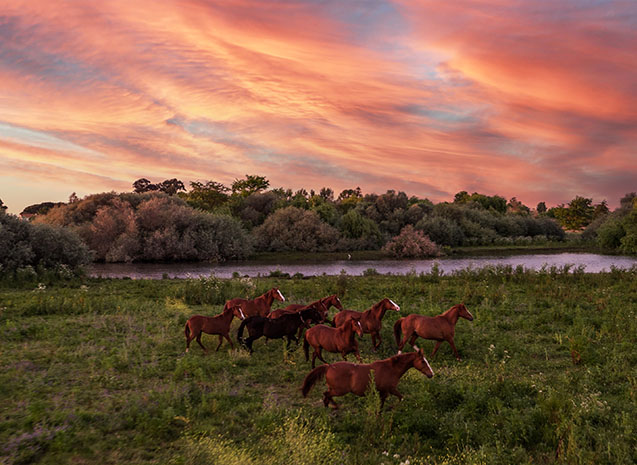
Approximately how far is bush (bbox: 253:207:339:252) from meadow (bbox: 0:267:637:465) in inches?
1679

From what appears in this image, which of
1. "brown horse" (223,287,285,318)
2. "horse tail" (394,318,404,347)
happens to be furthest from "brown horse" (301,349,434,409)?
"brown horse" (223,287,285,318)

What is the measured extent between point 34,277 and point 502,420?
2673 cm

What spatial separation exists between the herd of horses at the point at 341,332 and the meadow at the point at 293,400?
0.42 metres

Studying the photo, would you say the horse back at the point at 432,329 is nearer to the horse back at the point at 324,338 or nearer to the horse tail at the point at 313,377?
the horse back at the point at 324,338

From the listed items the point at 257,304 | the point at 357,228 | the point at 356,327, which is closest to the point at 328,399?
the point at 356,327

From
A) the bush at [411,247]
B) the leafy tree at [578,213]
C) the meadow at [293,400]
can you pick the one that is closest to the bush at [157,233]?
the bush at [411,247]

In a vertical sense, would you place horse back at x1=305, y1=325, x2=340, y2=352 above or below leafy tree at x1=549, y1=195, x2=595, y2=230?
below

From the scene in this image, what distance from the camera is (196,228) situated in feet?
160

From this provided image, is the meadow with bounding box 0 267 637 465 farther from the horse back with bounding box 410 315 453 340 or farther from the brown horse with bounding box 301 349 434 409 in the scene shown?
the horse back with bounding box 410 315 453 340

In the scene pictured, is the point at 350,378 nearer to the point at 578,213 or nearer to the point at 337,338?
the point at 337,338

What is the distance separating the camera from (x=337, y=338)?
363 inches

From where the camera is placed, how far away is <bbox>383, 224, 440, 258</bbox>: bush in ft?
165

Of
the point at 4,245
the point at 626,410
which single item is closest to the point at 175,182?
the point at 4,245

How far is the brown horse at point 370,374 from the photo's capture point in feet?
23.5
